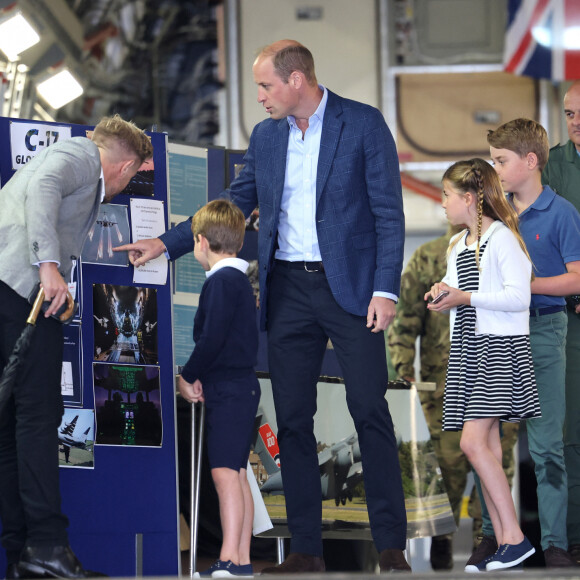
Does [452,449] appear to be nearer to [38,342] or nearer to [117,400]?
[117,400]

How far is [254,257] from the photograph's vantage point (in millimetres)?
4258

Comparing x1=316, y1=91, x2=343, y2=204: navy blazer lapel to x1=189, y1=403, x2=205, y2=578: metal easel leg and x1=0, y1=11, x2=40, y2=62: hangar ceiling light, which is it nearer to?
x1=189, y1=403, x2=205, y2=578: metal easel leg

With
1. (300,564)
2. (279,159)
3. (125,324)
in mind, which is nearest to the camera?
(300,564)

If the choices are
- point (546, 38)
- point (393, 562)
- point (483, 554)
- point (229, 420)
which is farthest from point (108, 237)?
point (546, 38)

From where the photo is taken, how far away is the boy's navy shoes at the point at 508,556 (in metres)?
3.04

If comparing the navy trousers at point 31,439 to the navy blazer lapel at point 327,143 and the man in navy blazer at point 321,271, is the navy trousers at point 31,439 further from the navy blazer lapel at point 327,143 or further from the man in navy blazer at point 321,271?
the navy blazer lapel at point 327,143

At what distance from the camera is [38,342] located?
2.86m

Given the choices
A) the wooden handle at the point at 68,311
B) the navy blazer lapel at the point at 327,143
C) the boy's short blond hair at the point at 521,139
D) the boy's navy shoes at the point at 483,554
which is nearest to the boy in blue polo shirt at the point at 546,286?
the boy's short blond hair at the point at 521,139

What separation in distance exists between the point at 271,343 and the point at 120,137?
31.9 inches

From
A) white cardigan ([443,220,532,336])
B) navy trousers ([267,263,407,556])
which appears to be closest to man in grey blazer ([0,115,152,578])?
navy trousers ([267,263,407,556])

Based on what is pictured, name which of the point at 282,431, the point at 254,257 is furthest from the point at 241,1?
the point at 282,431

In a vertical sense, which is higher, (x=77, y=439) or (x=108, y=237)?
(x=108, y=237)

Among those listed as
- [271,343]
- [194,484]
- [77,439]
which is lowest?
[194,484]

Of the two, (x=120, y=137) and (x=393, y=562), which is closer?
(x=393, y=562)
